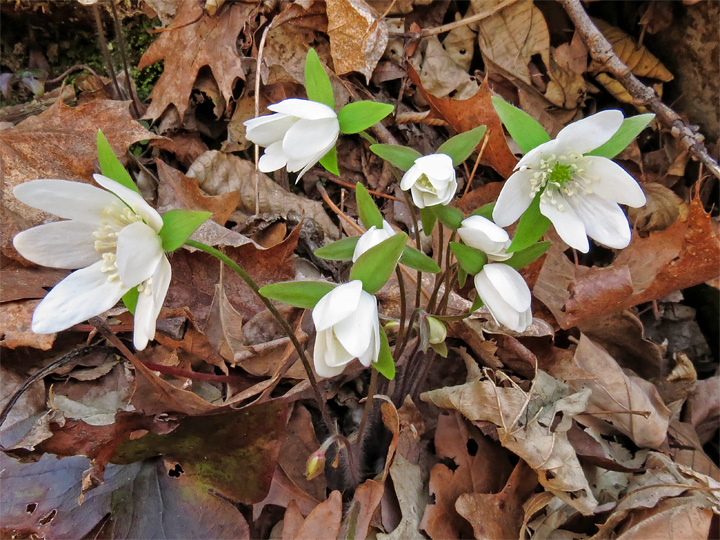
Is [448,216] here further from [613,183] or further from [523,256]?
[613,183]

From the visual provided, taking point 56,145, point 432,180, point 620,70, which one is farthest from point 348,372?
point 620,70

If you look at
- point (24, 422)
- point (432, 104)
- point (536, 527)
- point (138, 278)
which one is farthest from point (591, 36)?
point (24, 422)

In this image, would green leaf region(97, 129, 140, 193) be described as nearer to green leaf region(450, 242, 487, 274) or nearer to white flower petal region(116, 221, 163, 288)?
white flower petal region(116, 221, 163, 288)

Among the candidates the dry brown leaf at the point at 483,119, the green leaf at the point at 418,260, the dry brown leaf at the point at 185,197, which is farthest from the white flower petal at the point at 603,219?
the dry brown leaf at the point at 185,197

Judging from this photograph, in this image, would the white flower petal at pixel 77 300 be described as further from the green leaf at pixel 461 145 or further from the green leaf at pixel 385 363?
the green leaf at pixel 461 145

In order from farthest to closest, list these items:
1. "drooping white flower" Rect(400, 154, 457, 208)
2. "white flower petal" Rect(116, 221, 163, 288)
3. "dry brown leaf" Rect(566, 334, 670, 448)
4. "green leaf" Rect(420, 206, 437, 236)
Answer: "dry brown leaf" Rect(566, 334, 670, 448) → "green leaf" Rect(420, 206, 437, 236) → "drooping white flower" Rect(400, 154, 457, 208) → "white flower petal" Rect(116, 221, 163, 288)

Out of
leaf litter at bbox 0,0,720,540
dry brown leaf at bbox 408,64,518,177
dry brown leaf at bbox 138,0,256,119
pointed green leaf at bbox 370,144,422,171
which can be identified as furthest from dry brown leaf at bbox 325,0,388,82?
pointed green leaf at bbox 370,144,422,171

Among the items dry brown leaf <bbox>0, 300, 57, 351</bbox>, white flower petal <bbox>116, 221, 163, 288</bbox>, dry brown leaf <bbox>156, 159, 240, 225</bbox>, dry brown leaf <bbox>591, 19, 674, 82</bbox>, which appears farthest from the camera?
dry brown leaf <bbox>591, 19, 674, 82</bbox>
